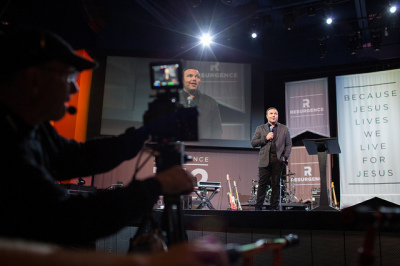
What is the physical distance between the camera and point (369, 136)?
29.4 feet

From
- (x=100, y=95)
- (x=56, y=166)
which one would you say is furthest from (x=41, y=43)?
(x=100, y=95)

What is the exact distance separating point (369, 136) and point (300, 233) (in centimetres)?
584

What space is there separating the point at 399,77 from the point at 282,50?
3.11m

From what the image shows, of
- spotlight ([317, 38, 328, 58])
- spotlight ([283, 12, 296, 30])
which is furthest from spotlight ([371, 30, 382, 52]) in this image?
spotlight ([283, 12, 296, 30])

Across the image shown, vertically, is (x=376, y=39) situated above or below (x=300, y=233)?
above

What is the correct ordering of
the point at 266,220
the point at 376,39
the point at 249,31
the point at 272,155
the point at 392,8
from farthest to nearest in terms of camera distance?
the point at 249,31 < the point at 376,39 < the point at 392,8 < the point at 272,155 < the point at 266,220

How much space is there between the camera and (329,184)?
9.09 meters

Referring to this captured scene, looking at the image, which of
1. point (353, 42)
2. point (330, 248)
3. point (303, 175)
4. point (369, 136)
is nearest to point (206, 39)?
point (353, 42)

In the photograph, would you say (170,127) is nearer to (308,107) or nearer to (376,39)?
(376,39)

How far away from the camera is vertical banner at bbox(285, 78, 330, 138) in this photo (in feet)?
31.6

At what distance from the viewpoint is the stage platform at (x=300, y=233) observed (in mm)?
3759

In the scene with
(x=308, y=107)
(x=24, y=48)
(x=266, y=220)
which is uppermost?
(x=308, y=107)

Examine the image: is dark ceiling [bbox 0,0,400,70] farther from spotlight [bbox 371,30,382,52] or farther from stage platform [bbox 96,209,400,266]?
stage platform [bbox 96,209,400,266]

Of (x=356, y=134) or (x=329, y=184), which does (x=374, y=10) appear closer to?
(x=356, y=134)
